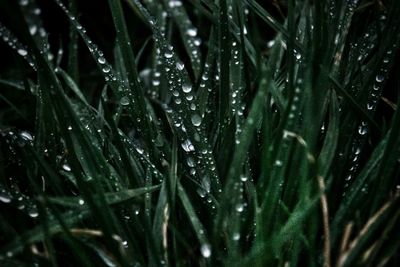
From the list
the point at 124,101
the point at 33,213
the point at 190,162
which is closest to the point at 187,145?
the point at 190,162

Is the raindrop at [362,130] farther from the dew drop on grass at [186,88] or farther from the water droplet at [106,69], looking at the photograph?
the water droplet at [106,69]

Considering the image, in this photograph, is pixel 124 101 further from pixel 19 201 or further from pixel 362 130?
pixel 362 130

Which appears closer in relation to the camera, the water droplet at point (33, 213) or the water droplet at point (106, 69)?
the water droplet at point (33, 213)

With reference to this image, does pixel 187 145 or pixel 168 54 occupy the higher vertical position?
pixel 168 54

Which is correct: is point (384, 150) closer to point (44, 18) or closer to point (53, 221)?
point (53, 221)

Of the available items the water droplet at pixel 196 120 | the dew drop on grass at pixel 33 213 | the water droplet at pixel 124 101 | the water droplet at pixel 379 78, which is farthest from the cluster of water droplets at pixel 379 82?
the dew drop on grass at pixel 33 213

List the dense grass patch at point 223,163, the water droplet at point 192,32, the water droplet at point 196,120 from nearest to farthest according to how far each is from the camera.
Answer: the dense grass patch at point 223,163 → the water droplet at point 196,120 → the water droplet at point 192,32

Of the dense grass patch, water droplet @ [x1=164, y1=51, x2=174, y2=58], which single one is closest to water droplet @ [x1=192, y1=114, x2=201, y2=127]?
the dense grass patch

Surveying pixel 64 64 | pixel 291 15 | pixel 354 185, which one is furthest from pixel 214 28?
pixel 64 64
